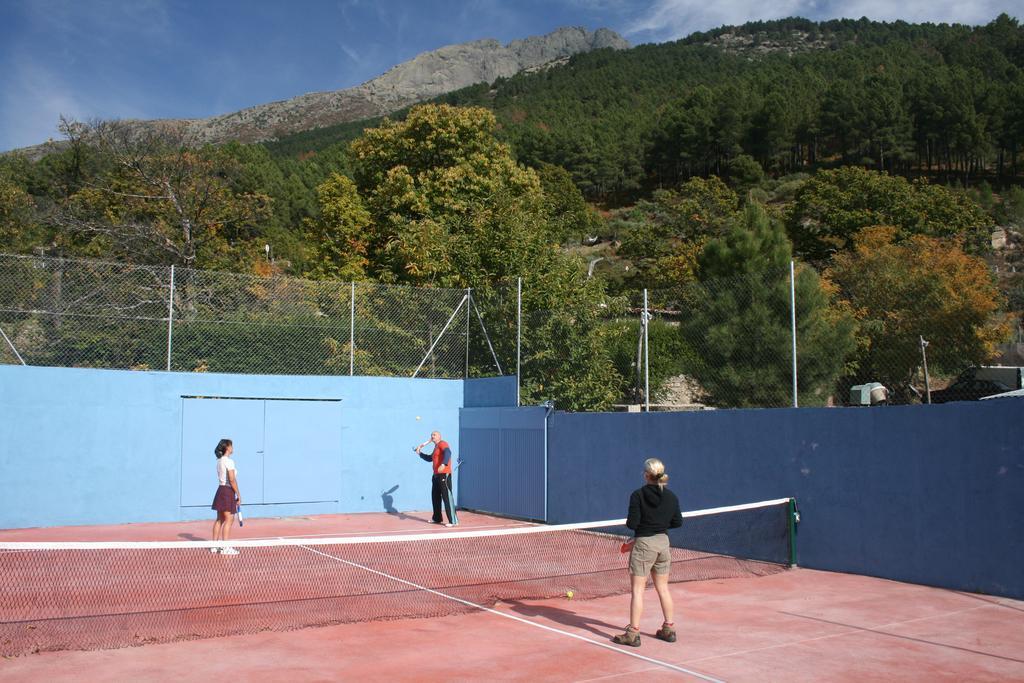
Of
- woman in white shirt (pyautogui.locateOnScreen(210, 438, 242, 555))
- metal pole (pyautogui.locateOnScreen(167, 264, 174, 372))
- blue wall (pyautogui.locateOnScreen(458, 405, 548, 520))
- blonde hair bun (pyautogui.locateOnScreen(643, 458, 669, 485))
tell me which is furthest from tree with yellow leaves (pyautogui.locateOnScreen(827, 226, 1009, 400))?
metal pole (pyautogui.locateOnScreen(167, 264, 174, 372))

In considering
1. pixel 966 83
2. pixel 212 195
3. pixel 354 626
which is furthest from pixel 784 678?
pixel 966 83

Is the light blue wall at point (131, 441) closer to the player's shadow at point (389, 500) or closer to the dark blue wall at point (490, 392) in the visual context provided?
the player's shadow at point (389, 500)

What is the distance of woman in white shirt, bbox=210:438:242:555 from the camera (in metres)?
11.4

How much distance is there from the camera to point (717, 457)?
1268 cm

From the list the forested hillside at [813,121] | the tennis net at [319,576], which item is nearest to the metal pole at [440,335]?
the tennis net at [319,576]

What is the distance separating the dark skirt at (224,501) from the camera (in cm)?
1141

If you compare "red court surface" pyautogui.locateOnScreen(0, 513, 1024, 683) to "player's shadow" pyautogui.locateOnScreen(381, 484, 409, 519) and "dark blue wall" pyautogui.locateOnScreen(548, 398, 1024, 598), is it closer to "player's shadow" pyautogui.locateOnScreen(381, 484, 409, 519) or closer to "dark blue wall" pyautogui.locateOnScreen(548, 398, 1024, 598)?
"dark blue wall" pyautogui.locateOnScreen(548, 398, 1024, 598)

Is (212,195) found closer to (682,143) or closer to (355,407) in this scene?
(355,407)

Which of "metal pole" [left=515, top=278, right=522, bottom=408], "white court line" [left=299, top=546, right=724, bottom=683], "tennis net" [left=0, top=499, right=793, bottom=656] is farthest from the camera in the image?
"metal pole" [left=515, top=278, right=522, bottom=408]

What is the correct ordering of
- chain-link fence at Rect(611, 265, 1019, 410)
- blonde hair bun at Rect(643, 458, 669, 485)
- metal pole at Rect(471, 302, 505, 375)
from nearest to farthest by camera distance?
blonde hair bun at Rect(643, 458, 669, 485) → chain-link fence at Rect(611, 265, 1019, 410) → metal pole at Rect(471, 302, 505, 375)

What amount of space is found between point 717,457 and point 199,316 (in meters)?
9.79

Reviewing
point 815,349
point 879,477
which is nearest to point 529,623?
point 879,477

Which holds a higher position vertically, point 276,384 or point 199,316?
point 199,316

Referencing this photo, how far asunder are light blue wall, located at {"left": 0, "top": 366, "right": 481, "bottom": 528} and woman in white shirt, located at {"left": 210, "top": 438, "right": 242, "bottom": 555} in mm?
4791
